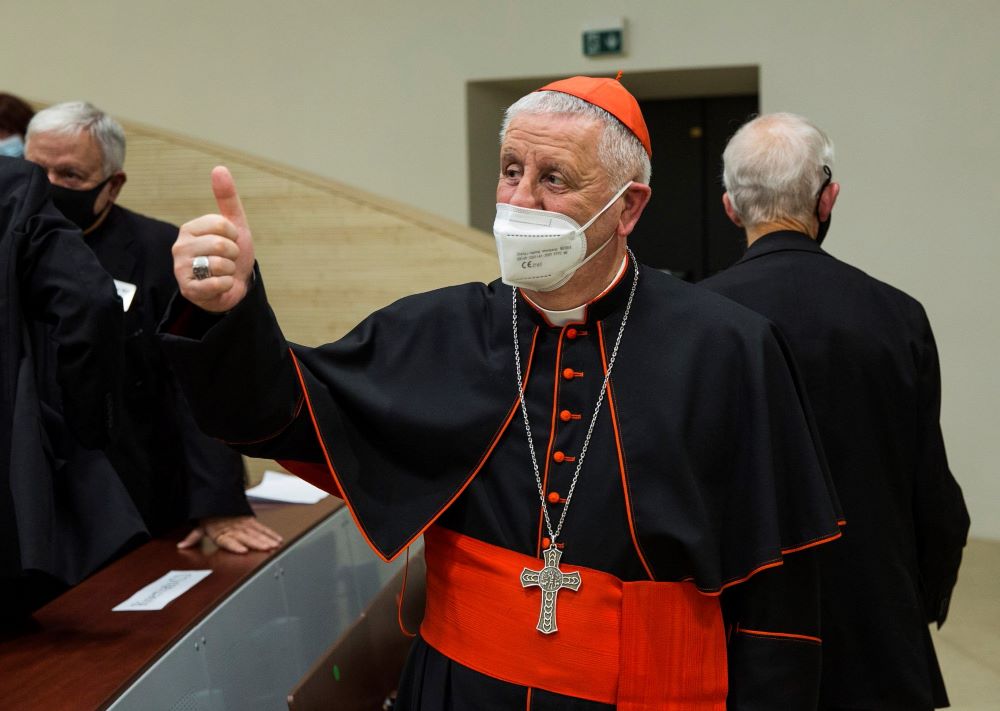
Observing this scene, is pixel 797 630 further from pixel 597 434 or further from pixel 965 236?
pixel 965 236

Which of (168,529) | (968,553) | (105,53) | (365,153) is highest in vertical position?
(105,53)

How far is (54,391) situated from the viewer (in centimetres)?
218

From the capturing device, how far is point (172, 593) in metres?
2.31

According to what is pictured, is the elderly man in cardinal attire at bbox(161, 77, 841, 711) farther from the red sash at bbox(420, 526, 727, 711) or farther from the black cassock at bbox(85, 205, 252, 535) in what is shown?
the black cassock at bbox(85, 205, 252, 535)

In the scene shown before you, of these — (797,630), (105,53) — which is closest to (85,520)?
(797,630)

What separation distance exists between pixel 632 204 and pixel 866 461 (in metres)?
0.82

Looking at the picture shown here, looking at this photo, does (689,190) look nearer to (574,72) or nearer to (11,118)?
(574,72)

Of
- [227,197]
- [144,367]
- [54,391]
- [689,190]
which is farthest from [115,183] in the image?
[689,190]

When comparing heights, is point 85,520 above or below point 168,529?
above

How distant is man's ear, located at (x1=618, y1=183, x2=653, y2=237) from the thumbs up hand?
1.83 feet

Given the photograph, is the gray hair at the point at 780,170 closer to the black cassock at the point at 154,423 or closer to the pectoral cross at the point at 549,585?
the pectoral cross at the point at 549,585

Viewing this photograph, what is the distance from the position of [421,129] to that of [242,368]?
4856mm

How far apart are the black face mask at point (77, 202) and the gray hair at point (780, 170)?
1607 millimetres

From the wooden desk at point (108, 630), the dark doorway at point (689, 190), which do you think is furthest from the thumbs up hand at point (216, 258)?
the dark doorway at point (689, 190)
